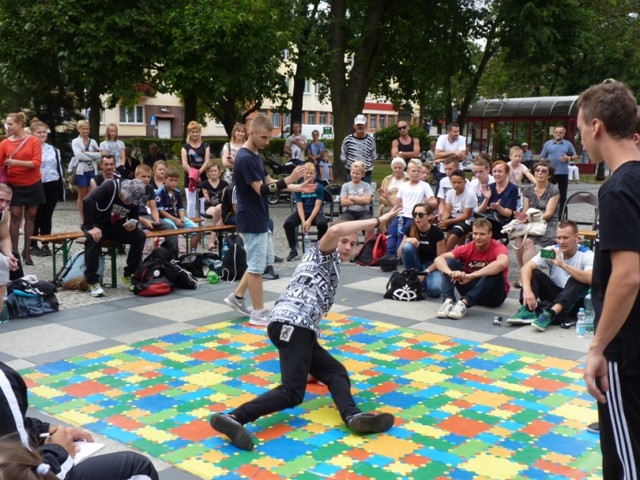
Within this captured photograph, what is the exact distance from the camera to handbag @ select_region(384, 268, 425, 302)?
28.9ft

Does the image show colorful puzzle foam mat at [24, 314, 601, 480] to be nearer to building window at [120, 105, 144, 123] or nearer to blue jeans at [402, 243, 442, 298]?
blue jeans at [402, 243, 442, 298]

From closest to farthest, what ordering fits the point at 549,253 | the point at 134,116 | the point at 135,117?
the point at 549,253 < the point at 134,116 < the point at 135,117

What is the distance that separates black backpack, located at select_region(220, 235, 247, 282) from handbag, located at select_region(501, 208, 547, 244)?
3274 millimetres

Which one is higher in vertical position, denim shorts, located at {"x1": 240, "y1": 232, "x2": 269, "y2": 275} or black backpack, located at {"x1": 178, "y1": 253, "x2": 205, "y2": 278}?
denim shorts, located at {"x1": 240, "y1": 232, "x2": 269, "y2": 275}

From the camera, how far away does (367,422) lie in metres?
4.84

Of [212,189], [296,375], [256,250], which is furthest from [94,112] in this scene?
[296,375]

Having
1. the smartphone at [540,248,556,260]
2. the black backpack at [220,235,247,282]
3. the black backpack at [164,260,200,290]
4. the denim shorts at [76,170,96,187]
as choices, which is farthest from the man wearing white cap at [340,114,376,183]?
the smartphone at [540,248,556,260]

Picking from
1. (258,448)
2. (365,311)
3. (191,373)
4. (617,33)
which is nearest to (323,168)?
(365,311)

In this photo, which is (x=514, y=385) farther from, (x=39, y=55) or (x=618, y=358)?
(x=39, y=55)

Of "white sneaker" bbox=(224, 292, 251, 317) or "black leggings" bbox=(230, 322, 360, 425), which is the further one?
"white sneaker" bbox=(224, 292, 251, 317)

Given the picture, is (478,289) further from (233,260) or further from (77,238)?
(77,238)

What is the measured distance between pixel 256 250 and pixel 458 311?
224 cm

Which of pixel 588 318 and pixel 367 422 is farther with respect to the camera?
pixel 588 318

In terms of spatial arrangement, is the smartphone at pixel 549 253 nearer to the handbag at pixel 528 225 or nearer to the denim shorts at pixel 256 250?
the handbag at pixel 528 225
